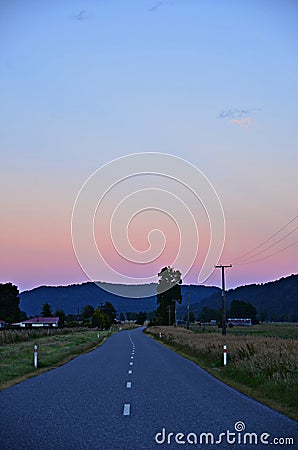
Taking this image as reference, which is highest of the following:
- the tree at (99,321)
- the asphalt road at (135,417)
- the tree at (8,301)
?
the tree at (8,301)

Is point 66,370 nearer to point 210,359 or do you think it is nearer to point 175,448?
point 210,359

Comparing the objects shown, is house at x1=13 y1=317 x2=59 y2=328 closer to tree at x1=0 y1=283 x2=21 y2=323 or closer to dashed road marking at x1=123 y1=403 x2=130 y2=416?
tree at x1=0 y1=283 x2=21 y2=323

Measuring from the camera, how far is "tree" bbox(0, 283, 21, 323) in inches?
6334

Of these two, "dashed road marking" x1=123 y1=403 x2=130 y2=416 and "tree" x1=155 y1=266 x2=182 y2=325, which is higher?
"tree" x1=155 y1=266 x2=182 y2=325

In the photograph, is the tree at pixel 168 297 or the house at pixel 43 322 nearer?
the tree at pixel 168 297

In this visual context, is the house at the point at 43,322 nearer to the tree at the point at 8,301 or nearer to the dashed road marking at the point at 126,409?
the tree at the point at 8,301

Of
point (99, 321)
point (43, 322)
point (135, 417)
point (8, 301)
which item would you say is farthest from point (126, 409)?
point (8, 301)

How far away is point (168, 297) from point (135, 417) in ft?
410

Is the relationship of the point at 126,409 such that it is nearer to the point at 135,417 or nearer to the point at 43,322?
the point at 135,417

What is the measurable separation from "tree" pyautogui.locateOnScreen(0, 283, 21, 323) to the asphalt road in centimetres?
14484

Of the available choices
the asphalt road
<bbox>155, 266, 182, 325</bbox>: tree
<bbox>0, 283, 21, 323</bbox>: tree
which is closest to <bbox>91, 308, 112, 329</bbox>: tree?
<bbox>155, 266, 182, 325</bbox>: tree

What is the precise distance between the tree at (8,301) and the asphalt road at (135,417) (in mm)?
144839

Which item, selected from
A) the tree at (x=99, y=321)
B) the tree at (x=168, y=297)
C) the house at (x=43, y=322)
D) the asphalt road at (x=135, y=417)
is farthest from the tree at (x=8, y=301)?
the asphalt road at (x=135, y=417)

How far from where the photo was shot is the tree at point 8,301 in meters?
161
